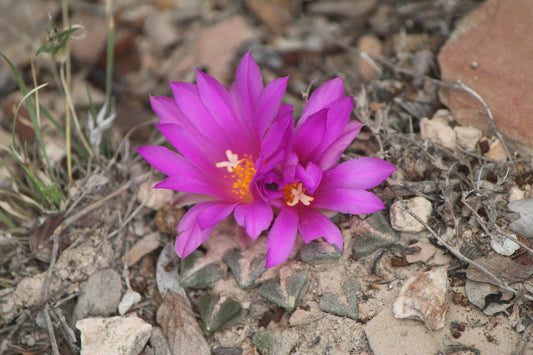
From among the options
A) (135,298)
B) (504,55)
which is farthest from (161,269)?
(504,55)

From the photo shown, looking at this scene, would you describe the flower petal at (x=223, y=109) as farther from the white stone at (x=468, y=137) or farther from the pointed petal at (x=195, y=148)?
the white stone at (x=468, y=137)

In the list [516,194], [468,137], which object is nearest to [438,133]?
[468,137]

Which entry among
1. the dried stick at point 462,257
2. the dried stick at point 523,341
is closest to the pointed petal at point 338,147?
the dried stick at point 462,257

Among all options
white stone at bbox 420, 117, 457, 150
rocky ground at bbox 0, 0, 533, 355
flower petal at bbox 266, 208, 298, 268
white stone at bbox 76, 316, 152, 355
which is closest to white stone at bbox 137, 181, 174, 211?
rocky ground at bbox 0, 0, 533, 355

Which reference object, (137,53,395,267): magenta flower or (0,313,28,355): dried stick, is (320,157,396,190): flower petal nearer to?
(137,53,395,267): magenta flower

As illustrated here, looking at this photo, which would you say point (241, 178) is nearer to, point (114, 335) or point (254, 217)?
point (254, 217)

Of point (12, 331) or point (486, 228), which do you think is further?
point (12, 331)

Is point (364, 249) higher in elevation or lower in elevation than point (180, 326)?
higher
